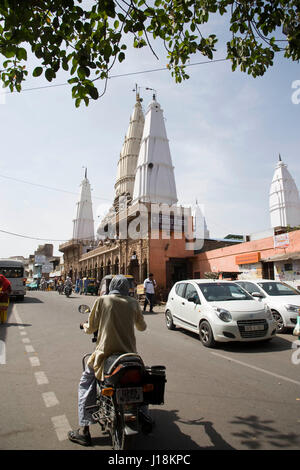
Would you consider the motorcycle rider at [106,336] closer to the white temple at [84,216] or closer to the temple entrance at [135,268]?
the temple entrance at [135,268]

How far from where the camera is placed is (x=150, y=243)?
79.0 ft

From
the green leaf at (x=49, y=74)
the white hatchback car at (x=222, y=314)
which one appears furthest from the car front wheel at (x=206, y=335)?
the green leaf at (x=49, y=74)

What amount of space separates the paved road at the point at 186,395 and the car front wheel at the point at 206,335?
0.59 ft

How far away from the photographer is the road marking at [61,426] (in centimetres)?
311

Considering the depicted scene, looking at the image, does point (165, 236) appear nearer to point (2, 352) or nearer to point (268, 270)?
point (268, 270)

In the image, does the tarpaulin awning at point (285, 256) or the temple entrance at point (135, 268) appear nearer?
the tarpaulin awning at point (285, 256)

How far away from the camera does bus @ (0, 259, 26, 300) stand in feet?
68.9

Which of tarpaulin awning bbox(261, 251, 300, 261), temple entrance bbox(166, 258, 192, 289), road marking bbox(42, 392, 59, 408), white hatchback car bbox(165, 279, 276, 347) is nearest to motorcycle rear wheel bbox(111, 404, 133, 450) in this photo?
road marking bbox(42, 392, 59, 408)

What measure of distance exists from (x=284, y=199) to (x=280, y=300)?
27891 mm

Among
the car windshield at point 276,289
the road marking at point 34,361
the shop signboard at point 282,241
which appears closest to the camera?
the road marking at point 34,361

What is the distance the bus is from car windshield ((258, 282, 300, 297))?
16.9m

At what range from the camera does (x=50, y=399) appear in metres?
4.09

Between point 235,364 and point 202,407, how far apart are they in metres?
2.11
